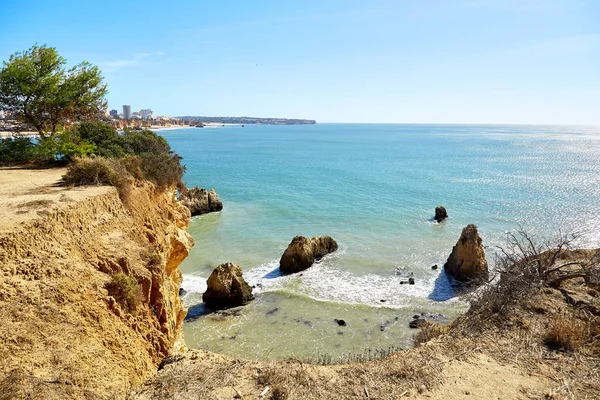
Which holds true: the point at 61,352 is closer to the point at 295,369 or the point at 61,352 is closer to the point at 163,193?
the point at 295,369

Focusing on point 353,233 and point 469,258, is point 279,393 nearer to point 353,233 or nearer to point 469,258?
point 469,258

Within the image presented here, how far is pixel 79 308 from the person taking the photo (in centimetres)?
771

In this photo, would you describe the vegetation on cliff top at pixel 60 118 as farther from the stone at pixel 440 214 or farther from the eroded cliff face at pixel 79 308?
the stone at pixel 440 214

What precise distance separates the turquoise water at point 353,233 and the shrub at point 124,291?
26.3 feet

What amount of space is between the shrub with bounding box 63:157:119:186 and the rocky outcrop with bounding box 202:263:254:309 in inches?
341

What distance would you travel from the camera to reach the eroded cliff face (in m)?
6.21

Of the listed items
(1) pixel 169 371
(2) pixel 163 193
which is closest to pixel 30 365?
(1) pixel 169 371

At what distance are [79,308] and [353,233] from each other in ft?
84.7

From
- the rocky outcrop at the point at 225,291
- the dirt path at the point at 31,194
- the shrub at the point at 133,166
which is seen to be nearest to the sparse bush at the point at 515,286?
the dirt path at the point at 31,194

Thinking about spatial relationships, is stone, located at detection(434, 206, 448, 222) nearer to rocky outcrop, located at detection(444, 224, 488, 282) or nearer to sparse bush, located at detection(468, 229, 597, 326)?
rocky outcrop, located at detection(444, 224, 488, 282)

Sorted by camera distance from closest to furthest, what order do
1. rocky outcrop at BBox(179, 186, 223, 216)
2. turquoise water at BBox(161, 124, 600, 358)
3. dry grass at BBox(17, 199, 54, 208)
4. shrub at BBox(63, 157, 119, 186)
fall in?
1. dry grass at BBox(17, 199, 54, 208)
2. shrub at BBox(63, 157, 119, 186)
3. turquoise water at BBox(161, 124, 600, 358)
4. rocky outcrop at BBox(179, 186, 223, 216)

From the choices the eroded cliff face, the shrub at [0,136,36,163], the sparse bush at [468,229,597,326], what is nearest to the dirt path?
the eroded cliff face

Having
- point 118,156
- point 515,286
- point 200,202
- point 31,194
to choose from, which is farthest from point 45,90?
point 515,286

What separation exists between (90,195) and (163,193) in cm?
514
